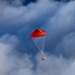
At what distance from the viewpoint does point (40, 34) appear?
44812mm

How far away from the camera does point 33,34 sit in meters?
44.5

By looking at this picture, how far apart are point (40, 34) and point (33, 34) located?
3.38 m
